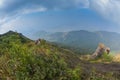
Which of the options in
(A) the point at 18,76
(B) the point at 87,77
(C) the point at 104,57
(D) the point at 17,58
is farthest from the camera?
(C) the point at 104,57

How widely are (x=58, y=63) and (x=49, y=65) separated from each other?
21.8 inches

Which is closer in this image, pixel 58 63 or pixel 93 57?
pixel 58 63

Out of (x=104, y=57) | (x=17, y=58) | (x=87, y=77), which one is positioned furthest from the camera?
(x=104, y=57)

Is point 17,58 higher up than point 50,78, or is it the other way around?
point 17,58

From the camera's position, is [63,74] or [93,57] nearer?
[63,74]

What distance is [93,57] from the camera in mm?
89562

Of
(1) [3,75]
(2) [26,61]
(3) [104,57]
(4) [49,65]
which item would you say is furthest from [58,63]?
(3) [104,57]

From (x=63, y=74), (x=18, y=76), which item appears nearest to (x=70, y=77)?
(x=63, y=74)

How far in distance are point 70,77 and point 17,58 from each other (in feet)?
8.25

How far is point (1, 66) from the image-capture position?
1481cm

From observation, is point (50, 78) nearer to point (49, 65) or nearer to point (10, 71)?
point (49, 65)

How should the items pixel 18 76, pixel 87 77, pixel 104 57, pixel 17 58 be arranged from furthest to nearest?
pixel 104 57
pixel 87 77
pixel 17 58
pixel 18 76

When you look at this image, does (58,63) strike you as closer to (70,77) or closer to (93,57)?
(70,77)

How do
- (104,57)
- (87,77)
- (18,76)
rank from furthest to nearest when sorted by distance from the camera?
(104,57)
(87,77)
(18,76)
